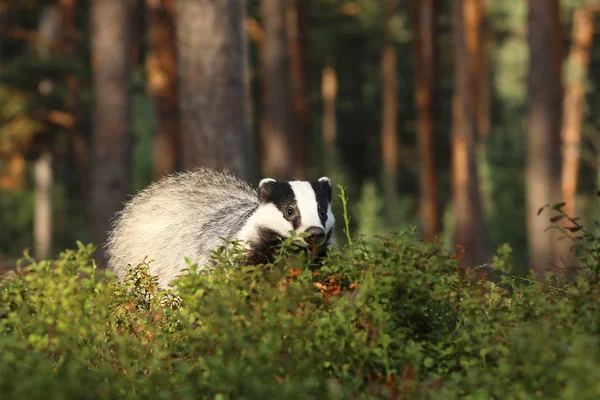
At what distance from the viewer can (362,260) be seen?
682 cm

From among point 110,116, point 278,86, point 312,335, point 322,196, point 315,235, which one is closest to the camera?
point 312,335

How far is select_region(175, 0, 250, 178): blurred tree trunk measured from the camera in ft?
38.9

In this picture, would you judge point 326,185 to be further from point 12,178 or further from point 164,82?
point 12,178

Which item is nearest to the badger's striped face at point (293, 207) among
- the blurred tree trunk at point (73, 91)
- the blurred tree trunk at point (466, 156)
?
the blurred tree trunk at point (466, 156)

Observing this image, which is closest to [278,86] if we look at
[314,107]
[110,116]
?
[110,116]

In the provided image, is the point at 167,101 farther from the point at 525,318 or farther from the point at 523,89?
the point at 523,89

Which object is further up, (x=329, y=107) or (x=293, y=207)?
(x=293, y=207)

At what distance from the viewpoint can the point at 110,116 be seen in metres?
19.0

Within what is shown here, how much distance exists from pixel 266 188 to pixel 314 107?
41939 millimetres

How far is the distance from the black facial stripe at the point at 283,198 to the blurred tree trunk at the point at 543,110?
12.1 metres

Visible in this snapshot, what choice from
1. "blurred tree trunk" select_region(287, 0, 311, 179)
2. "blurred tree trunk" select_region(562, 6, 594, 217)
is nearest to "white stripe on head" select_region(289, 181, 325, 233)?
"blurred tree trunk" select_region(287, 0, 311, 179)

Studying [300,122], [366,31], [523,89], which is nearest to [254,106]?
[366,31]

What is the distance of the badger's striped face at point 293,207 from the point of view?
7.86m

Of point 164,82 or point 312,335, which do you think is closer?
point 312,335
